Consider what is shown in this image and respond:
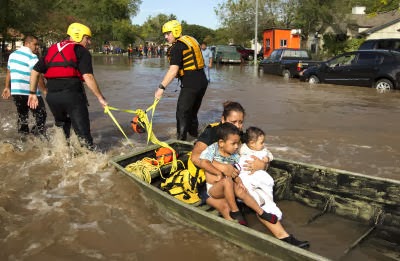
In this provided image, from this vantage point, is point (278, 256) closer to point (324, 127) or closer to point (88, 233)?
point (88, 233)

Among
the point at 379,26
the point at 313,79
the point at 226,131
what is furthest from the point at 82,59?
the point at 379,26

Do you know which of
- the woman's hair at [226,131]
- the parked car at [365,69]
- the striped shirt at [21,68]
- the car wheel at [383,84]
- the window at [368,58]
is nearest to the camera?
the woman's hair at [226,131]

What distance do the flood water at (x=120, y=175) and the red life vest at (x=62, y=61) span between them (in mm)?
1060

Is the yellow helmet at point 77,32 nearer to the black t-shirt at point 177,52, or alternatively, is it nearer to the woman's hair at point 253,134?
the black t-shirt at point 177,52

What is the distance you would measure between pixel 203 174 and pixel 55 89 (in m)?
2.31

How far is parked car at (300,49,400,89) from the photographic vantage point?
14.8 metres

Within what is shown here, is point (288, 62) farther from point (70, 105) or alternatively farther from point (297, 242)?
point (297, 242)

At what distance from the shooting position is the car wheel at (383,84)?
14926mm

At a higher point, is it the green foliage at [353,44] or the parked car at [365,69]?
the green foliage at [353,44]

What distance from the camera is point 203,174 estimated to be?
180 inches

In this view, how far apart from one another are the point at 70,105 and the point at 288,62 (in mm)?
16998

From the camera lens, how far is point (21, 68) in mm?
6609

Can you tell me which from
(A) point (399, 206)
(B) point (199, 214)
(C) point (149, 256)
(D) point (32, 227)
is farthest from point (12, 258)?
(A) point (399, 206)

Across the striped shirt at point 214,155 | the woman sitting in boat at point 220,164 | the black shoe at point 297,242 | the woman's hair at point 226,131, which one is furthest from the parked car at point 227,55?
the black shoe at point 297,242
